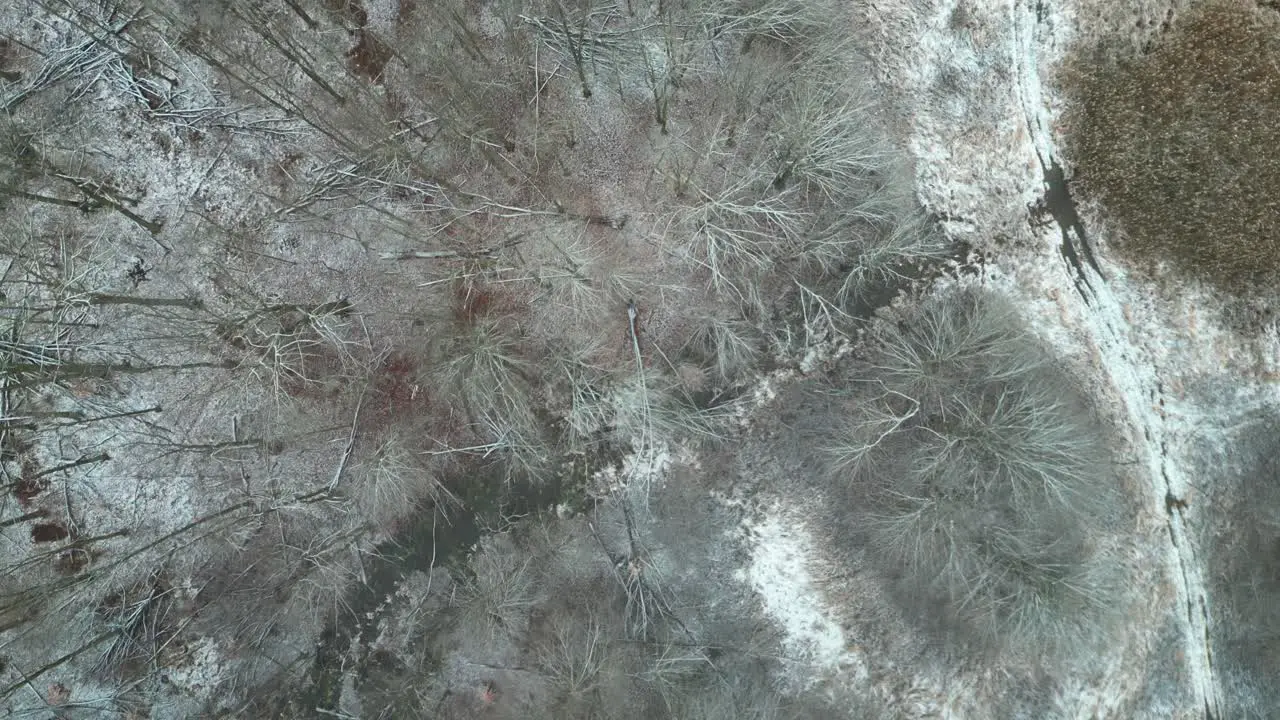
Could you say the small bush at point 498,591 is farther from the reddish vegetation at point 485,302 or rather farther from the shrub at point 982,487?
the shrub at point 982,487

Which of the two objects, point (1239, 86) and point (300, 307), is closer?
point (1239, 86)

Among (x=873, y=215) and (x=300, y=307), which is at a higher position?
(x=873, y=215)

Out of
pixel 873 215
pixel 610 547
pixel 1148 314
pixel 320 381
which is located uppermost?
pixel 873 215

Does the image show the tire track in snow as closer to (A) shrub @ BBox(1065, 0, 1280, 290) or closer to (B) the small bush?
(A) shrub @ BBox(1065, 0, 1280, 290)

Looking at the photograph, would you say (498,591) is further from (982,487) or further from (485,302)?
(982,487)

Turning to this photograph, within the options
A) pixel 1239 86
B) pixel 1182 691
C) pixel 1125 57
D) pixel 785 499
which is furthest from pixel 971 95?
pixel 1182 691

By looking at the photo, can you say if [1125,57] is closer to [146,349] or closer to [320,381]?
[320,381]

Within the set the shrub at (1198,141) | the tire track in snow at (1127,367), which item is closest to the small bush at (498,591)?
the tire track in snow at (1127,367)

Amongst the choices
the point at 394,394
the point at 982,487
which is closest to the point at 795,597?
the point at 982,487
